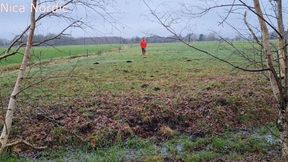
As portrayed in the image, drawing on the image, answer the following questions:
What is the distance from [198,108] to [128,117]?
7.23ft

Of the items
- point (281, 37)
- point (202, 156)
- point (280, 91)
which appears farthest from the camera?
point (202, 156)

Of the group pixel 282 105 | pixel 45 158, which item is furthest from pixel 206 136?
pixel 45 158

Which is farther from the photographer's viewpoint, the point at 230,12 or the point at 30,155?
the point at 30,155

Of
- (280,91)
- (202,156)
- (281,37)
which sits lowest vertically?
(202,156)

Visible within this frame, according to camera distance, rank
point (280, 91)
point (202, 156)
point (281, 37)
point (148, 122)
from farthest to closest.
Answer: point (148, 122), point (202, 156), point (280, 91), point (281, 37)

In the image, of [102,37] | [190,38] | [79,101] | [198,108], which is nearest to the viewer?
[190,38]

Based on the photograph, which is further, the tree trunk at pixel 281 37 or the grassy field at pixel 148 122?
the grassy field at pixel 148 122

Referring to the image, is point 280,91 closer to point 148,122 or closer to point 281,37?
point 281,37

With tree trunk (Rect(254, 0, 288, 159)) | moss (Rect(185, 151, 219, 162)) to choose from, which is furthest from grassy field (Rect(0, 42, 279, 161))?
tree trunk (Rect(254, 0, 288, 159))

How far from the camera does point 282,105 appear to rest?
22.2 feet

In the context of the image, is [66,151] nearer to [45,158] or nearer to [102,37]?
[45,158]

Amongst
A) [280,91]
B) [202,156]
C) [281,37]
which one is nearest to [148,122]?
[202,156]

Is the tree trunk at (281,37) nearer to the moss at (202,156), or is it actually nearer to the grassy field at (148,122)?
the grassy field at (148,122)

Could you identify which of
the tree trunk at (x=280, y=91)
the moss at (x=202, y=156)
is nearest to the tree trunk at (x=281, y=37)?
the tree trunk at (x=280, y=91)
